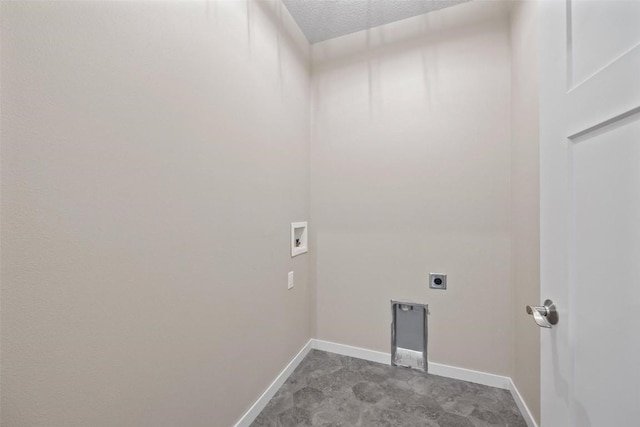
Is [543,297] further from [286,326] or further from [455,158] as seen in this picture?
[286,326]

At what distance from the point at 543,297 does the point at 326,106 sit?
1920 mm

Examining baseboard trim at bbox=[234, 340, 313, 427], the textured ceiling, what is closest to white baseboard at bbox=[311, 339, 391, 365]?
baseboard trim at bbox=[234, 340, 313, 427]

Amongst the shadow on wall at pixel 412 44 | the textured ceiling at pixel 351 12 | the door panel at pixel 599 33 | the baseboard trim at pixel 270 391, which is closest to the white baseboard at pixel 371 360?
the baseboard trim at pixel 270 391

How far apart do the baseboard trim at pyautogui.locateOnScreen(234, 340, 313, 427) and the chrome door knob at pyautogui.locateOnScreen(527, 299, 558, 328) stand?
4.87 feet

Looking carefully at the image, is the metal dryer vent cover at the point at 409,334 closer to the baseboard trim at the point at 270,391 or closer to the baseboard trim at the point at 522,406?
the baseboard trim at the point at 522,406

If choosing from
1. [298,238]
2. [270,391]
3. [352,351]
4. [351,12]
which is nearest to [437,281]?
[352,351]

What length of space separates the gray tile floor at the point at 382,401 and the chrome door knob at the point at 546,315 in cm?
112

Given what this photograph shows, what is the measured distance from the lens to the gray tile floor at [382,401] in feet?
4.69

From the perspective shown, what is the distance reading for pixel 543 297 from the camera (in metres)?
0.76

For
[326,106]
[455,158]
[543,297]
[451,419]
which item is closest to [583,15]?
[543,297]

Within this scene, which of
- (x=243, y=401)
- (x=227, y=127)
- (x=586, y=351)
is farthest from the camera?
(x=243, y=401)

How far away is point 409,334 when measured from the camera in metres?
1.94

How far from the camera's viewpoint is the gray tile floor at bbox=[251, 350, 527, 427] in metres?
1.43

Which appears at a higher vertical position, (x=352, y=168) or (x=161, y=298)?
(x=352, y=168)
